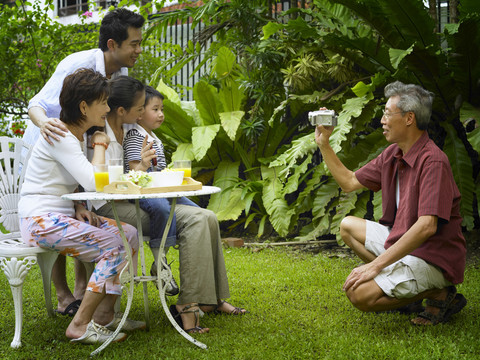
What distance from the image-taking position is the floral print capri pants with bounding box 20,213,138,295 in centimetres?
321

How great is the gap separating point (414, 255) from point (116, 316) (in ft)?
5.90

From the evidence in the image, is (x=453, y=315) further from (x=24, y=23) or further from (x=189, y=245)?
(x=24, y=23)

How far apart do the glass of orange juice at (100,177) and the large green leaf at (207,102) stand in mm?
3770

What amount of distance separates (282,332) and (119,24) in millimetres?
2209

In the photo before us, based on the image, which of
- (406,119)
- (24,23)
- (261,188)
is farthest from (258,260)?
(24,23)

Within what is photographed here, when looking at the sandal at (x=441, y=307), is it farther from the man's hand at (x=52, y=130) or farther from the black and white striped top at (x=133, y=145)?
the man's hand at (x=52, y=130)

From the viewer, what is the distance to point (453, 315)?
365cm

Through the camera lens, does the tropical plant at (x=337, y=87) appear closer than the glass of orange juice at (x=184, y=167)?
No

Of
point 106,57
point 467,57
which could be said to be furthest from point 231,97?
point 106,57

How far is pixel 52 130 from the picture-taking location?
3232 mm

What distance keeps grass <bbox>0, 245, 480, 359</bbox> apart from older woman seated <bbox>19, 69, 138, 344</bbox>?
0.21 m

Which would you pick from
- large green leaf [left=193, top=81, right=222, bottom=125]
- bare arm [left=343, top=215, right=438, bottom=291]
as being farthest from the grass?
large green leaf [left=193, top=81, right=222, bottom=125]

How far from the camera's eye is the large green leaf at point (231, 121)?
6500mm

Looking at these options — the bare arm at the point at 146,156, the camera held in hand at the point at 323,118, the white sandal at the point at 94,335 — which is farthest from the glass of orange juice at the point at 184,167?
the white sandal at the point at 94,335
